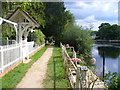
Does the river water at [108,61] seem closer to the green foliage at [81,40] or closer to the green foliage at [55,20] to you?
the green foliage at [81,40]

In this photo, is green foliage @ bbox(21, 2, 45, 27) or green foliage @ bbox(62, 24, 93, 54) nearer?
green foliage @ bbox(21, 2, 45, 27)

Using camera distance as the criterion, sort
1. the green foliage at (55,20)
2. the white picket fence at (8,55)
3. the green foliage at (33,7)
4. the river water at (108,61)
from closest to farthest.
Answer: the green foliage at (33,7) → the white picket fence at (8,55) → the river water at (108,61) → the green foliage at (55,20)

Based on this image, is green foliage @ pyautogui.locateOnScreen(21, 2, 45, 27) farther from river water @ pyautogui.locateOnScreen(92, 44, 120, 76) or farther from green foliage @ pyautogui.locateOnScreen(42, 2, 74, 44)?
green foliage @ pyautogui.locateOnScreen(42, 2, 74, 44)

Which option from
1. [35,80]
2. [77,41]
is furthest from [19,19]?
[77,41]

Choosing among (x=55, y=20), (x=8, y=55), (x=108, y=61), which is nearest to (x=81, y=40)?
(x=108, y=61)

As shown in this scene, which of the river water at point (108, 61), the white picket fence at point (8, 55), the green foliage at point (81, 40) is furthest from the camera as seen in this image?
the green foliage at point (81, 40)

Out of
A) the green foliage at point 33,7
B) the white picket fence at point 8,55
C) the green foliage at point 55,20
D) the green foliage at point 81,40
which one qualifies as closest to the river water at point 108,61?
the green foliage at point 81,40

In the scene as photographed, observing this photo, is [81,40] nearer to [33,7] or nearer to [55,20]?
[33,7]

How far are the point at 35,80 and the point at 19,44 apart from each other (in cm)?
363

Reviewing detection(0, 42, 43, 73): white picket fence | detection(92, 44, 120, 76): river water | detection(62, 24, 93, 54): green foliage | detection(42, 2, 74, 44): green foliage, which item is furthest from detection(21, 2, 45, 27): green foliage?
detection(42, 2, 74, 44): green foliage

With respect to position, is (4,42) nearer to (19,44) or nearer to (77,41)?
(19,44)

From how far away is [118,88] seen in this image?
2.93m

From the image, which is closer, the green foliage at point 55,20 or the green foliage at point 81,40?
the green foliage at point 81,40

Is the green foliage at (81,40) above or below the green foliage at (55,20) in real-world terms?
below
